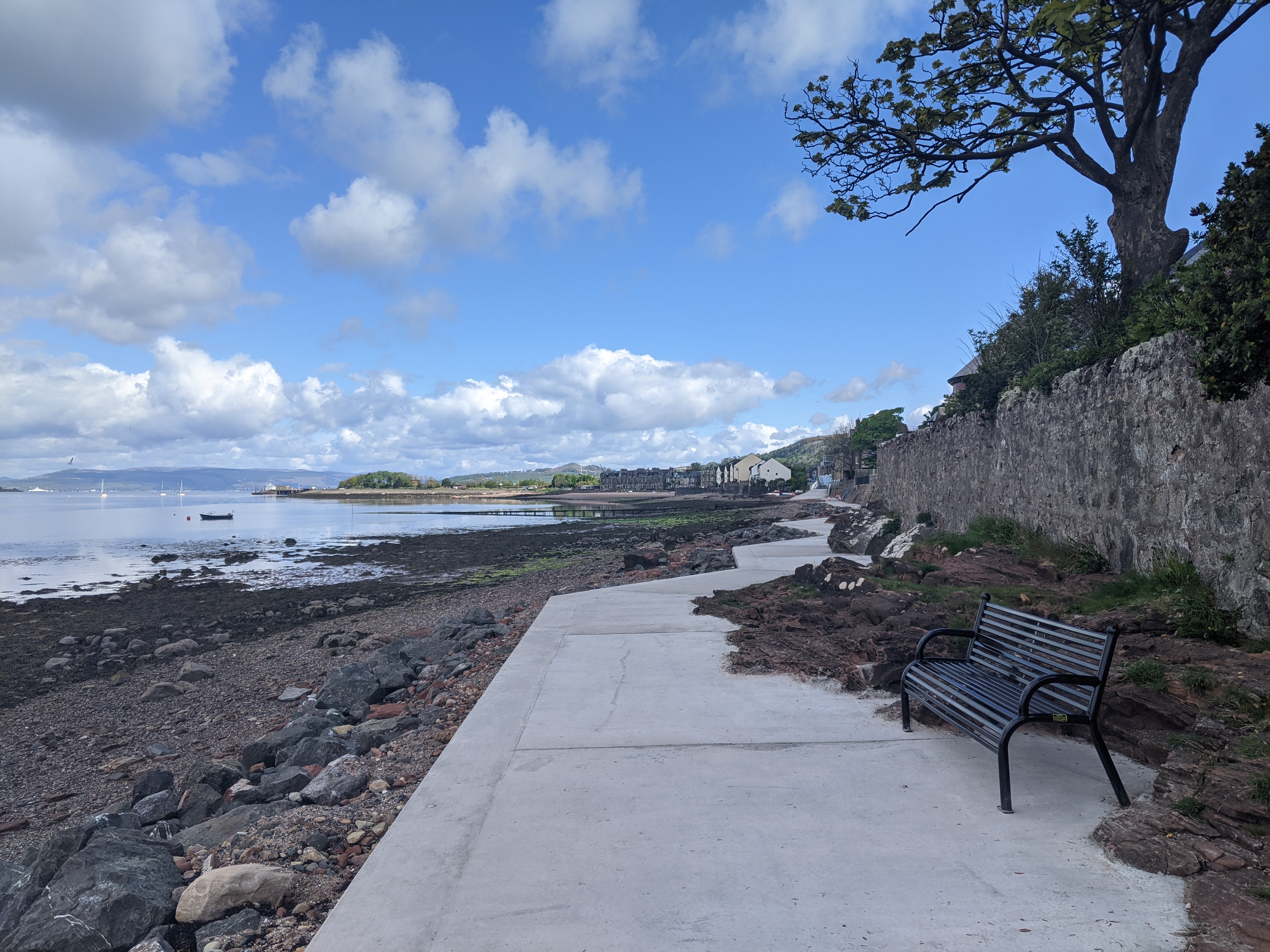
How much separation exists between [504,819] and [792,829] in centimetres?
133

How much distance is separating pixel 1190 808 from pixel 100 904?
465cm

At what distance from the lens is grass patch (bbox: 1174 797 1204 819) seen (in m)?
2.85

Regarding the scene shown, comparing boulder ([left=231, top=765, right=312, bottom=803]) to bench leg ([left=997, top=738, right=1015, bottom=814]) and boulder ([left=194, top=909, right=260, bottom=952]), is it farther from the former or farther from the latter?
bench leg ([left=997, top=738, right=1015, bottom=814])

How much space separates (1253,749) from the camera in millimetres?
3160

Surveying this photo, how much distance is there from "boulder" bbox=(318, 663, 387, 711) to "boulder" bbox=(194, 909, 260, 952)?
3.84 meters

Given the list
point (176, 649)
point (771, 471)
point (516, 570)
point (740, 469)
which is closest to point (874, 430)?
point (771, 471)

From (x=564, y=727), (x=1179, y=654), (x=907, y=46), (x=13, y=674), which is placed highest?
→ (x=907, y=46)

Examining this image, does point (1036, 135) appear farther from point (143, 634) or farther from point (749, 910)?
point (143, 634)

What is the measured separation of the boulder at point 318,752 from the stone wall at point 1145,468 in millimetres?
6722

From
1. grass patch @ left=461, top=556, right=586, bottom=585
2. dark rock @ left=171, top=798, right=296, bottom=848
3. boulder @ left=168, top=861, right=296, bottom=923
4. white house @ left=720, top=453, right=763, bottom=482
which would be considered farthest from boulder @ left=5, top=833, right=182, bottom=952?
white house @ left=720, top=453, right=763, bottom=482

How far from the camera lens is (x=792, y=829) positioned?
302 centimetres

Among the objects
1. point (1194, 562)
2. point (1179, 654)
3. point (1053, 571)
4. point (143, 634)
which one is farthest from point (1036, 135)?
point (143, 634)

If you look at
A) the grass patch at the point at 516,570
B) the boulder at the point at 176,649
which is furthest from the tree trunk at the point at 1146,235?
the boulder at the point at 176,649

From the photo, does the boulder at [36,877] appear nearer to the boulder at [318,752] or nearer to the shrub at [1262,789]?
the boulder at [318,752]
